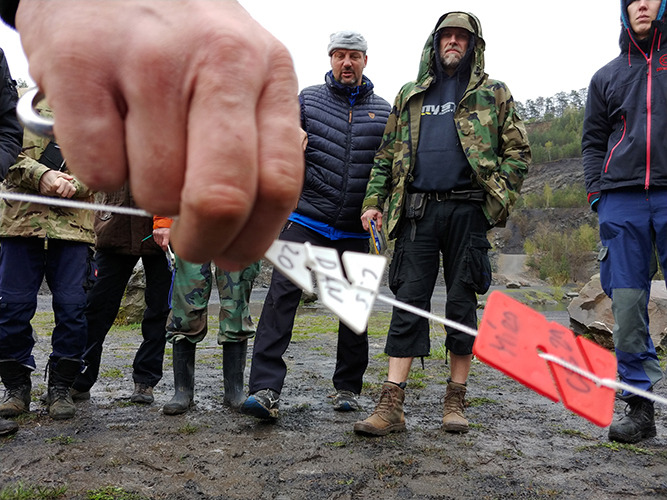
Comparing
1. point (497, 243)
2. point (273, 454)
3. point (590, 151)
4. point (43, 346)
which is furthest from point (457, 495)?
point (497, 243)

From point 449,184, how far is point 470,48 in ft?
2.84

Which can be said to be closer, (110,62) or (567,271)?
(110,62)

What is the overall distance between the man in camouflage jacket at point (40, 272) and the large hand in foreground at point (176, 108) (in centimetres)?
290

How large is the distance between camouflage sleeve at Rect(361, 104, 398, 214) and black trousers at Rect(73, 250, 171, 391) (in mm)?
1416

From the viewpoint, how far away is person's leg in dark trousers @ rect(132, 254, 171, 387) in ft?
11.7

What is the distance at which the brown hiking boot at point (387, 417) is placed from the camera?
9.17ft

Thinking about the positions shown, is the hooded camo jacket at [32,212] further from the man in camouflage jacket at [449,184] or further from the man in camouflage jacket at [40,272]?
the man in camouflage jacket at [449,184]

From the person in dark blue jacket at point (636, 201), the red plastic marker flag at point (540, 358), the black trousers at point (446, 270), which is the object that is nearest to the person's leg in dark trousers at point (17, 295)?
the black trousers at point (446, 270)

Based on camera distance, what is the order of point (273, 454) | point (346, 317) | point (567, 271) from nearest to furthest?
point (346, 317)
point (273, 454)
point (567, 271)

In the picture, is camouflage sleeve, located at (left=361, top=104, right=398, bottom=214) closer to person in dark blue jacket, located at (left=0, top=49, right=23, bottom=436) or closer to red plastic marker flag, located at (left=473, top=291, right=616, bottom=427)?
person in dark blue jacket, located at (left=0, top=49, right=23, bottom=436)

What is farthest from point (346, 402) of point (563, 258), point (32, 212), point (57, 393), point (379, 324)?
point (563, 258)

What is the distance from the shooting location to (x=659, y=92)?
295 cm

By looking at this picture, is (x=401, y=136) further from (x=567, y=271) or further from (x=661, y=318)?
(x=567, y=271)

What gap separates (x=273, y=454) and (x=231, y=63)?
2.32m
